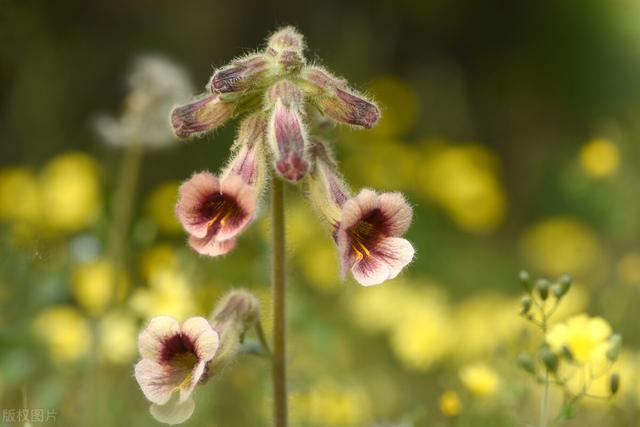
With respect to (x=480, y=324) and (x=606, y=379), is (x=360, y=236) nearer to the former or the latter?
(x=606, y=379)

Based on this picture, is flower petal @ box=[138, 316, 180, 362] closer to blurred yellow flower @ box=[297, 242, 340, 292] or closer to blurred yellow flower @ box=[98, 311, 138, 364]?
blurred yellow flower @ box=[98, 311, 138, 364]

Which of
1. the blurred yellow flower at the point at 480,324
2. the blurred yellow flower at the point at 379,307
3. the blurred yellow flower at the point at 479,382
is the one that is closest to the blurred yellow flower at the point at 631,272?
the blurred yellow flower at the point at 480,324

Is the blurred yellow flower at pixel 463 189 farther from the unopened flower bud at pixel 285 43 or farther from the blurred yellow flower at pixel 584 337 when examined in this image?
the unopened flower bud at pixel 285 43

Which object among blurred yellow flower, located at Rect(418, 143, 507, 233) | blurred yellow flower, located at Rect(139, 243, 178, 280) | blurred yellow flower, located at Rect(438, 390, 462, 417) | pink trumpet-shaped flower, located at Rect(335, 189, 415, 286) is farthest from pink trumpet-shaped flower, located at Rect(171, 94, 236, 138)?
blurred yellow flower, located at Rect(418, 143, 507, 233)

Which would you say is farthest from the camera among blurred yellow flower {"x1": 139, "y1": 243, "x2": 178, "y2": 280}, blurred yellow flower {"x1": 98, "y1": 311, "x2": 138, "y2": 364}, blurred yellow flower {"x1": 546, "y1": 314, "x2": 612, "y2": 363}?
blurred yellow flower {"x1": 139, "y1": 243, "x2": 178, "y2": 280}

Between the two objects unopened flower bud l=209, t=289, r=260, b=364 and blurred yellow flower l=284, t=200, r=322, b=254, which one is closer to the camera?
unopened flower bud l=209, t=289, r=260, b=364
